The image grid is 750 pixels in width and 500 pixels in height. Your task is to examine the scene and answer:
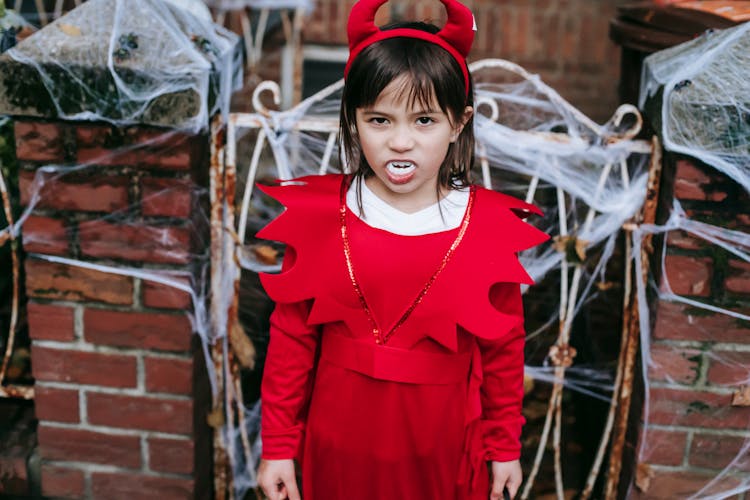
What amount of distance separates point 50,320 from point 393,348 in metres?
0.98

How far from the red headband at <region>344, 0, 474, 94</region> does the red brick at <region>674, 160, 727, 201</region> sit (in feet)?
2.09

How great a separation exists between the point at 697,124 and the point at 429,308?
30.4 inches

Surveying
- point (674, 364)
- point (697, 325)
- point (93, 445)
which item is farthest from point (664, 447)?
point (93, 445)

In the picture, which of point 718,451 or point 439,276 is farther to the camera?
point 718,451

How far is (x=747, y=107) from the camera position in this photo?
5.90 ft

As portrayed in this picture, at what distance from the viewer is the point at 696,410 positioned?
79.3 inches

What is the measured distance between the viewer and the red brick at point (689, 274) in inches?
76.1

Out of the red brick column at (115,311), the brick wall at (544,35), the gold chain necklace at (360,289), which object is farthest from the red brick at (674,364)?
the brick wall at (544,35)

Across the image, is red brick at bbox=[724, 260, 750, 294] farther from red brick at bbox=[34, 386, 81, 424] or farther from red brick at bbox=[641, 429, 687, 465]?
red brick at bbox=[34, 386, 81, 424]

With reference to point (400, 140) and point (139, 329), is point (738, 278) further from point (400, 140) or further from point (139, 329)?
point (139, 329)

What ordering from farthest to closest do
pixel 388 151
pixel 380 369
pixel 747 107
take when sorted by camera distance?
pixel 747 107
pixel 380 369
pixel 388 151

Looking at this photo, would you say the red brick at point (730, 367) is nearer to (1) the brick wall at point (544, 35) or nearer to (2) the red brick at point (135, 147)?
(2) the red brick at point (135, 147)

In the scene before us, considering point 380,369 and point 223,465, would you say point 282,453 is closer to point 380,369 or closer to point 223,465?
point 380,369

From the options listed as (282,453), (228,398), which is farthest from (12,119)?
(282,453)
